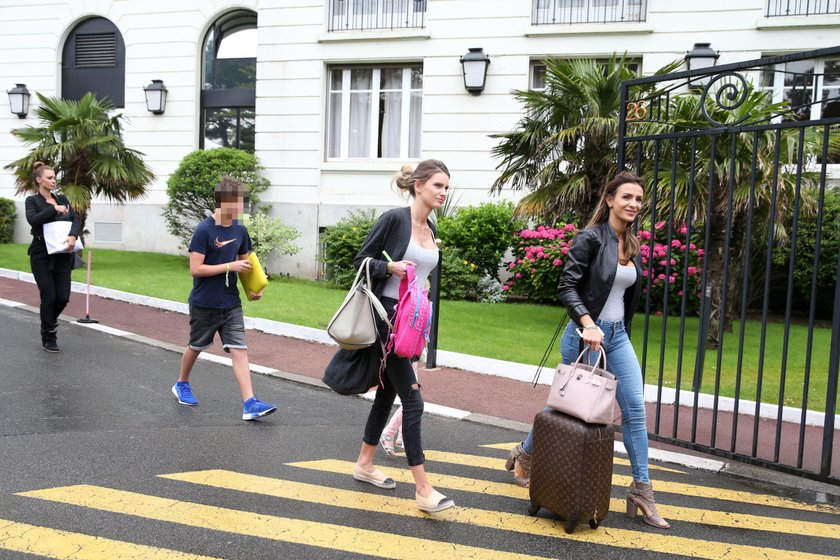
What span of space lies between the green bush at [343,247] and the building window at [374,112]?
9.35ft

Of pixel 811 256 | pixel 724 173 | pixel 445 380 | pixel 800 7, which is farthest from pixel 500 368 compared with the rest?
pixel 800 7

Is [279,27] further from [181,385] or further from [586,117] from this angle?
[181,385]

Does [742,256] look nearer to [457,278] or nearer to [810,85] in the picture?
[457,278]

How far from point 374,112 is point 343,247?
4.16 metres

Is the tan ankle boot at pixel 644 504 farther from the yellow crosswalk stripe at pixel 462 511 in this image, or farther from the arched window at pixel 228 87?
the arched window at pixel 228 87

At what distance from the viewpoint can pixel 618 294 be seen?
438 centimetres

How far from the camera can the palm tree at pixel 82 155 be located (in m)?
14.5

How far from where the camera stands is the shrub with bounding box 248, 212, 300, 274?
51.8 ft

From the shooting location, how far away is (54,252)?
25.1 feet

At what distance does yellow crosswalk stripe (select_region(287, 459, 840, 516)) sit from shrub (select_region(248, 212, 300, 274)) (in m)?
11.2

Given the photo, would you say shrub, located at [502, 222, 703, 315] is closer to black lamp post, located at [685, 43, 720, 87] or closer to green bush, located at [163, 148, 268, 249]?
black lamp post, located at [685, 43, 720, 87]

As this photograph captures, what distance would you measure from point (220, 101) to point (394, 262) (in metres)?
15.9

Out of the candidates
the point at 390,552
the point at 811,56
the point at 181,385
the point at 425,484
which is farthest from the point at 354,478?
the point at 811,56

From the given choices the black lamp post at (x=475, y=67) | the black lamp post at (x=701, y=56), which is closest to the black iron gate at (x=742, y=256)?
the black lamp post at (x=701, y=56)
